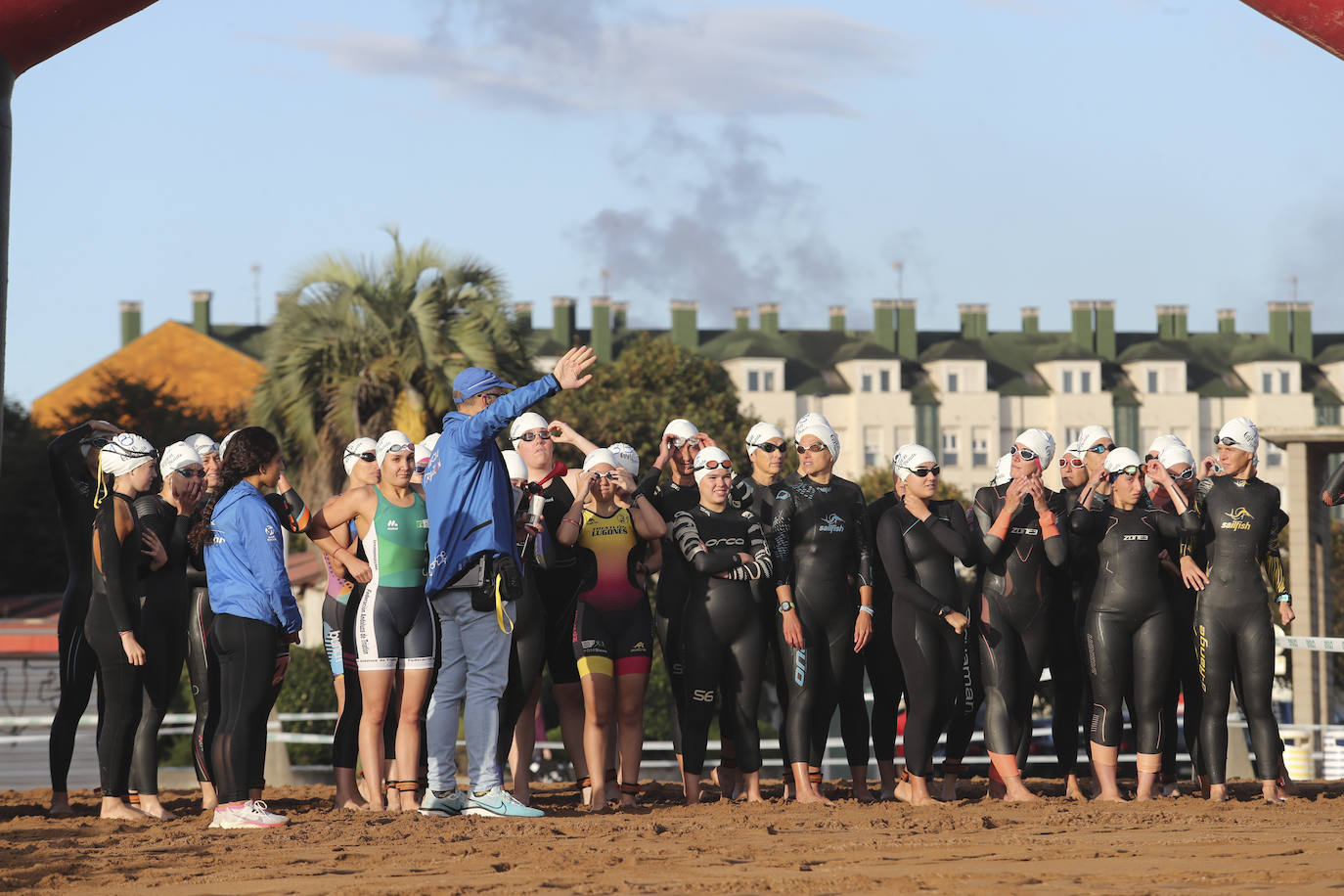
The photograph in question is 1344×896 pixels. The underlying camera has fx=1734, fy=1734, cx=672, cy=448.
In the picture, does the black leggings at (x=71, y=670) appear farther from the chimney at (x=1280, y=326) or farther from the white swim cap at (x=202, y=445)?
the chimney at (x=1280, y=326)

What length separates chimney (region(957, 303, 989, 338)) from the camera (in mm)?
111125

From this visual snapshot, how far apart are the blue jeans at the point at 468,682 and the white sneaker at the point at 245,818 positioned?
0.83m

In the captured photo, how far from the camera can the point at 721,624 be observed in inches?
386

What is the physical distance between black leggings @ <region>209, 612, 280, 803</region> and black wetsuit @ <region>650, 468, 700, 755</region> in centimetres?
226

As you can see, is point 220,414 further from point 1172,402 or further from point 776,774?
point 1172,402

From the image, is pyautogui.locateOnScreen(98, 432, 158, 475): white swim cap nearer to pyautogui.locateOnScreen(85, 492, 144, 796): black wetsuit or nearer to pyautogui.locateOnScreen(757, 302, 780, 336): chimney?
pyautogui.locateOnScreen(85, 492, 144, 796): black wetsuit

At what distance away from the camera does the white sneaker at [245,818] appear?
28.8 feet

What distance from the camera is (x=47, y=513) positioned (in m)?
55.0

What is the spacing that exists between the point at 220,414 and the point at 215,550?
52987mm

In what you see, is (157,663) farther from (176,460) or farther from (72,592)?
(176,460)

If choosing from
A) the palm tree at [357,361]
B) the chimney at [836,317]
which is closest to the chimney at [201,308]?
the chimney at [836,317]

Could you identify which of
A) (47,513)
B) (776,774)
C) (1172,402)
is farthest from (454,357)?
(1172,402)

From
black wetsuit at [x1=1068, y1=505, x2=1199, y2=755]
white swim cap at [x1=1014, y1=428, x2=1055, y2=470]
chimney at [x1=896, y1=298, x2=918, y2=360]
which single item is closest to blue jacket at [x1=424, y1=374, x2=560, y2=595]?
white swim cap at [x1=1014, y1=428, x2=1055, y2=470]

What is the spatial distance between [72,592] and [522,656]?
2.65 m
